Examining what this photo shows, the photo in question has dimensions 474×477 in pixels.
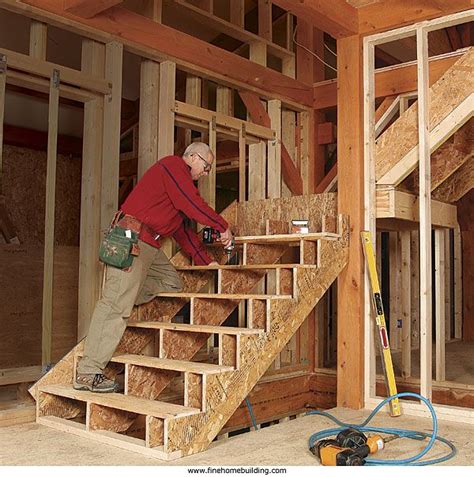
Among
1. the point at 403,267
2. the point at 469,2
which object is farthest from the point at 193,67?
the point at 403,267

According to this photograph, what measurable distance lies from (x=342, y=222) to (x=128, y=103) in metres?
3.76

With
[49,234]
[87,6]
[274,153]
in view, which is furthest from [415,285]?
[87,6]

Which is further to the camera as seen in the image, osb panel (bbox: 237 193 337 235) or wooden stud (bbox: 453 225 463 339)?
wooden stud (bbox: 453 225 463 339)

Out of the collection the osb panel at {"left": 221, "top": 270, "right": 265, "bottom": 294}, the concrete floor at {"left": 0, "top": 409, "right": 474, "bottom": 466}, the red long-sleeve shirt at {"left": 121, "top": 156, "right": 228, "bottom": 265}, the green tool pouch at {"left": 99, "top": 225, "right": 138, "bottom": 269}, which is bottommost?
the concrete floor at {"left": 0, "top": 409, "right": 474, "bottom": 466}

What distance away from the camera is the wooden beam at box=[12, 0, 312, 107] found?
4.09m

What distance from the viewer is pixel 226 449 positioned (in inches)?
122

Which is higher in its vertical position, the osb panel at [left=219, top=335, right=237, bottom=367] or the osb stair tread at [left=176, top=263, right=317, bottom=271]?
the osb stair tread at [left=176, top=263, right=317, bottom=271]

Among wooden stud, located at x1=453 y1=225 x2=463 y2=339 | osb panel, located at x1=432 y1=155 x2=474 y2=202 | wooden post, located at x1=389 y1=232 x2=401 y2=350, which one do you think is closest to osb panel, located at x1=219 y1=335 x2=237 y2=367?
osb panel, located at x1=432 y1=155 x2=474 y2=202

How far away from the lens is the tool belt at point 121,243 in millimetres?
3645

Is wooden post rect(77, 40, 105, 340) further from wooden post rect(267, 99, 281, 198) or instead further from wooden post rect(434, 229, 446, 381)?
wooden post rect(434, 229, 446, 381)

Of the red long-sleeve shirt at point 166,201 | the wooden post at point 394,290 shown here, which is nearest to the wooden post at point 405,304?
the wooden post at point 394,290

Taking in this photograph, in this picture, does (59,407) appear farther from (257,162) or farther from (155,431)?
(257,162)

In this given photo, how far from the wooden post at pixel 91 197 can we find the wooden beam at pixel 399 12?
1.87m

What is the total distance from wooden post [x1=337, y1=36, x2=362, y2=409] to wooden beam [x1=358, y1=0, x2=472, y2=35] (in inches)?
5.4
